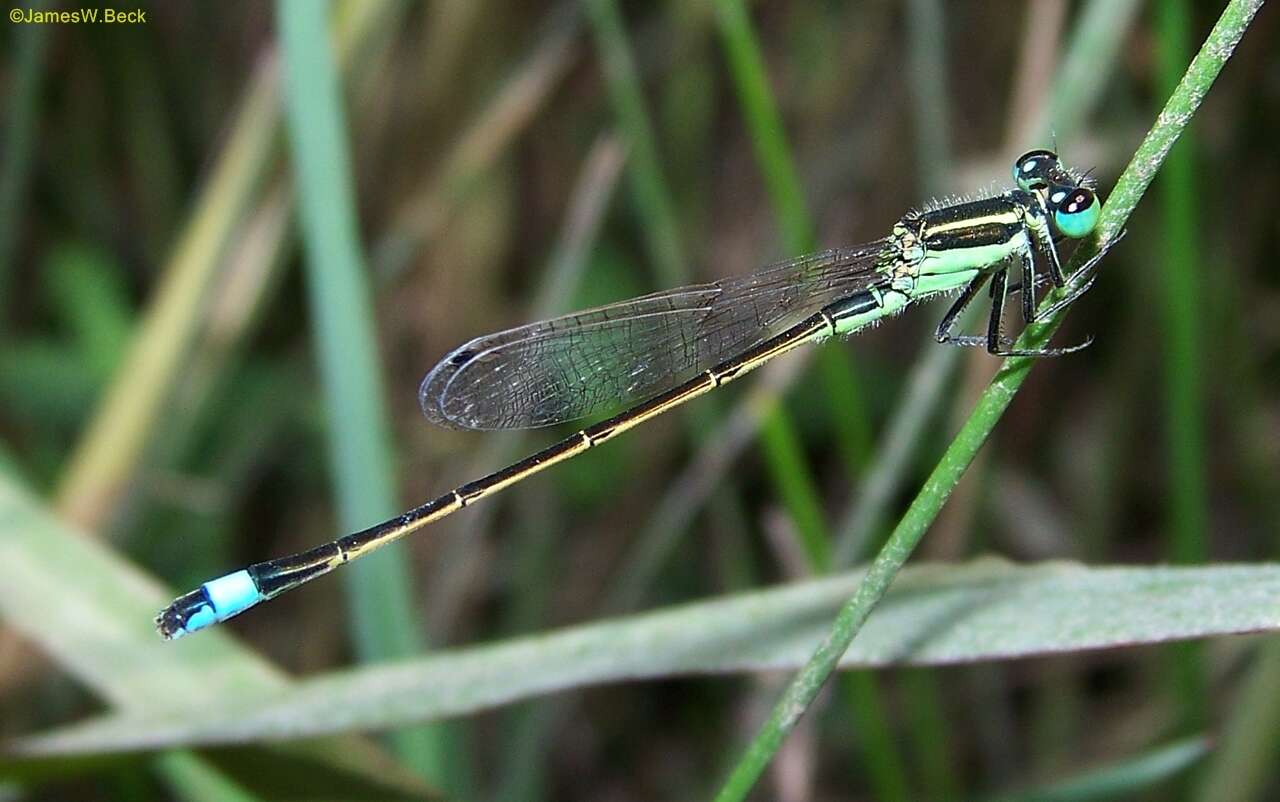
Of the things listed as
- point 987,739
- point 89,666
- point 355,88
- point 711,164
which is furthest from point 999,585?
point 711,164

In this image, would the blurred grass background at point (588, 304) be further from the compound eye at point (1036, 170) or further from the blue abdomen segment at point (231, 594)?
the blue abdomen segment at point (231, 594)

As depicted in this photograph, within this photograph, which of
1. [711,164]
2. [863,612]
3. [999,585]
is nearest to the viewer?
[863,612]

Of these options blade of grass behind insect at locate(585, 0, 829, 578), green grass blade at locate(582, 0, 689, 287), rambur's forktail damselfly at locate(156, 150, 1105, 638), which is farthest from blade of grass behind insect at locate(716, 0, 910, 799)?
green grass blade at locate(582, 0, 689, 287)

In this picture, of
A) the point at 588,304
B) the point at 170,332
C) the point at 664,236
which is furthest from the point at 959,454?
the point at 588,304

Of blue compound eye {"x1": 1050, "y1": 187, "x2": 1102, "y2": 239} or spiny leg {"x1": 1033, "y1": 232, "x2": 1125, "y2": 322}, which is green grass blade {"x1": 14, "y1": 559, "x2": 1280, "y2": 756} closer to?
spiny leg {"x1": 1033, "y1": 232, "x2": 1125, "y2": 322}

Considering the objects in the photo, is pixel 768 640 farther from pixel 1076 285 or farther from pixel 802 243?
pixel 802 243

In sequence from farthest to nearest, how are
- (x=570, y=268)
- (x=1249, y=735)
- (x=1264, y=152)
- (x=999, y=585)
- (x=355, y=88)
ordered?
1. (x=1264, y=152)
2. (x=355, y=88)
3. (x=570, y=268)
4. (x=1249, y=735)
5. (x=999, y=585)

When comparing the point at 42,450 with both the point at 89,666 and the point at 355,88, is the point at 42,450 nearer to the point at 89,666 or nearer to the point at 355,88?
the point at 355,88
